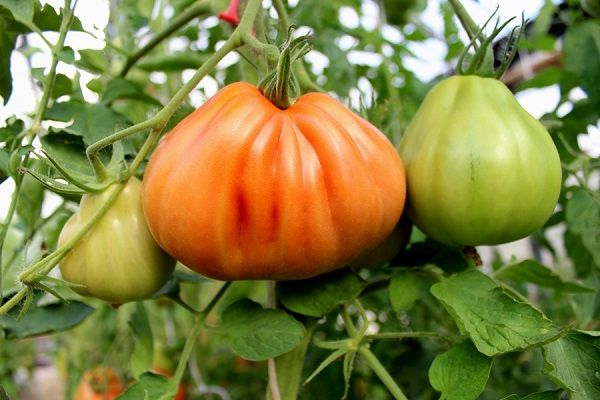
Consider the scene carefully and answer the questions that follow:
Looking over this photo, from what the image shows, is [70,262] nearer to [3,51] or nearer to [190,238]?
[190,238]

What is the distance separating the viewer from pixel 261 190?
35 cm

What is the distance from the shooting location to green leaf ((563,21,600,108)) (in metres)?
0.64

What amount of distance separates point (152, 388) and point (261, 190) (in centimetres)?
18

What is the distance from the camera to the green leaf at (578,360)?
14.9 inches

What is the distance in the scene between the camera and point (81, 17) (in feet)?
1.79

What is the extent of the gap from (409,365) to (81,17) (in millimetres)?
541

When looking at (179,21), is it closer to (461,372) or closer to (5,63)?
(5,63)

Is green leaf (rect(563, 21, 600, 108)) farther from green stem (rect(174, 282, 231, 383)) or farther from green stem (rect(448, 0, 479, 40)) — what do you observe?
green stem (rect(174, 282, 231, 383))

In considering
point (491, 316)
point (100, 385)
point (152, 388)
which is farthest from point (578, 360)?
point (100, 385)

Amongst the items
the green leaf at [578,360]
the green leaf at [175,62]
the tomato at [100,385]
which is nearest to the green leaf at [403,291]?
the green leaf at [578,360]

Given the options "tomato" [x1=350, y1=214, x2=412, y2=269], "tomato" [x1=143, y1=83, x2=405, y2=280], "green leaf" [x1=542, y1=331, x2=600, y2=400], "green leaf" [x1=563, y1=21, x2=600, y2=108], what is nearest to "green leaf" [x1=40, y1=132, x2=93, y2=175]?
"tomato" [x1=143, y1=83, x2=405, y2=280]

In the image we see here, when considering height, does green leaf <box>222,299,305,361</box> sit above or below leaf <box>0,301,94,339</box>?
above

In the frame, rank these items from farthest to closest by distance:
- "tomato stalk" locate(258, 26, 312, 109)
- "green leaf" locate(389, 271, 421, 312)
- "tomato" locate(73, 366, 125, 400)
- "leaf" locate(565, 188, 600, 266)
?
"tomato" locate(73, 366, 125, 400) → "leaf" locate(565, 188, 600, 266) → "green leaf" locate(389, 271, 421, 312) → "tomato stalk" locate(258, 26, 312, 109)

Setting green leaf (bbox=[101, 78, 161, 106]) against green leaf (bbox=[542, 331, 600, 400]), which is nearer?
green leaf (bbox=[542, 331, 600, 400])
